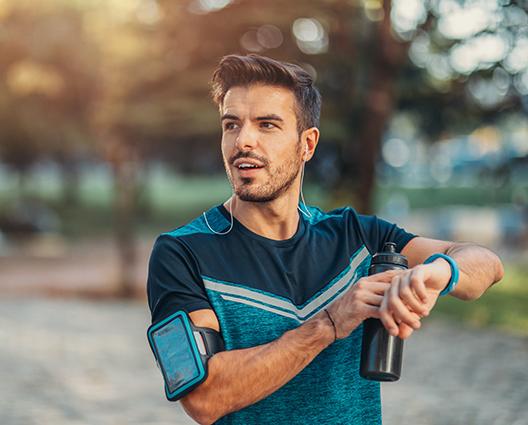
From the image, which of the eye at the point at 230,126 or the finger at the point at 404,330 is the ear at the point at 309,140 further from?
the finger at the point at 404,330

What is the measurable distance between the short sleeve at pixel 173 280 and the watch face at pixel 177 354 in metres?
0.05

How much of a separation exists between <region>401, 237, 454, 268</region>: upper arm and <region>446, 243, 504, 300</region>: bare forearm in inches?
1.3

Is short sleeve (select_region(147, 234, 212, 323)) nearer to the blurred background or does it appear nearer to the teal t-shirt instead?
the teal t-shirt

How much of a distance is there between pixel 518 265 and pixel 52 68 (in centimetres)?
1458

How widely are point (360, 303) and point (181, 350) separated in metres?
0.54

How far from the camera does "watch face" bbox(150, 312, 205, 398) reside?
1.75 meters

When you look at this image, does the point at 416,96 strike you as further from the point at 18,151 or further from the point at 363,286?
the point at 18,151

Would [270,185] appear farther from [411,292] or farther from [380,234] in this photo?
[411,292]

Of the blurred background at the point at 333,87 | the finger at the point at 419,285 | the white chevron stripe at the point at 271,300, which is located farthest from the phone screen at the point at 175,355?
the blurred background at the point at 333,87

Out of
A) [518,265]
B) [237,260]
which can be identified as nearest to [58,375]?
[237,260]

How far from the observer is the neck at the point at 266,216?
214 cm

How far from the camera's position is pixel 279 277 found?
2.04 meters

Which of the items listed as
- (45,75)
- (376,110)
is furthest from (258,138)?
(45,75)

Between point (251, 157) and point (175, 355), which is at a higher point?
point (251, 157)
